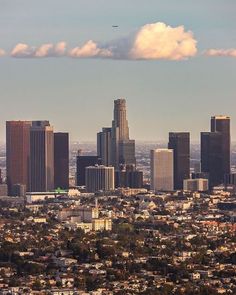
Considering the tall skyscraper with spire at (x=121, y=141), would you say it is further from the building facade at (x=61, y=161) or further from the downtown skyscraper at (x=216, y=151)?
the downtown skyscraper at (x=216, y=151)

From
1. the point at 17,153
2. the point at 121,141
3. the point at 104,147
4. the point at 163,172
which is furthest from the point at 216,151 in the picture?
the point at 17,153

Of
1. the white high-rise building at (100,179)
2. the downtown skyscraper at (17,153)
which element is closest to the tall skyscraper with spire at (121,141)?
the white high-rise building at (100,179)

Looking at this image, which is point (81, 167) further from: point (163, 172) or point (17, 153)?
point (163, 172)

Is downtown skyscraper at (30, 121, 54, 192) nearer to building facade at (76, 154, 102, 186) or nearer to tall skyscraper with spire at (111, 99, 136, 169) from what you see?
building facade at (76, 154, 102, 186)

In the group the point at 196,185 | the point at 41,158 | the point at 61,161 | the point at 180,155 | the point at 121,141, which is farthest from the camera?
the point at 121,141

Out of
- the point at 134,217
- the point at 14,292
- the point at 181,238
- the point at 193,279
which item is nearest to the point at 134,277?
the point at 193,279

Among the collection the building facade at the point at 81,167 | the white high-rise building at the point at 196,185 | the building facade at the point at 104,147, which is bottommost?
the white high-rise building at the point at 196,185

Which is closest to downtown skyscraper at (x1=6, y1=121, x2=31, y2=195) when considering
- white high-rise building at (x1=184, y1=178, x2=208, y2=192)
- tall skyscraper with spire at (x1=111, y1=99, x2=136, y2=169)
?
tall skyscraper with spire at (x1=111, y1=99, x2=136, y2=169)
